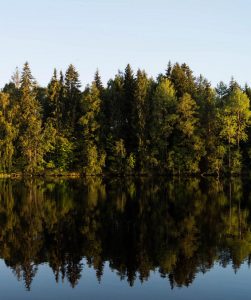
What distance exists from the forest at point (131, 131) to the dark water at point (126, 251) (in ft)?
159

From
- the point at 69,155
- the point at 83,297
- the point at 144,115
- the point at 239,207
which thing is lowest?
the point at 83,297

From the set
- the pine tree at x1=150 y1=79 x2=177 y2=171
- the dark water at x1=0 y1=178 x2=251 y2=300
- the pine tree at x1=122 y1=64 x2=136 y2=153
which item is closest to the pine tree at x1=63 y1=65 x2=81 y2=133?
the pine tree at x1=122 y1=64 x2=136 y2=153

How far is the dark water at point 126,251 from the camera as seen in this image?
2016 cm

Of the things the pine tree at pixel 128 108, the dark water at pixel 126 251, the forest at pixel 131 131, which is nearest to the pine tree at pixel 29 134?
the forest at pixel 131 131

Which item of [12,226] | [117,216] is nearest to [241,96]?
[117,216]

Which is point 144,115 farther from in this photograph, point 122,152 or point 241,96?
point 241,96

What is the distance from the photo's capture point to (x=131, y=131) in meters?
99.8

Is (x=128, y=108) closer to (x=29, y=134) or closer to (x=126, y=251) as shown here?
(x=29, y=134)

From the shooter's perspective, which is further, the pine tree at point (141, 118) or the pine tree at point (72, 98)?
the pine tree at point (72, 98)

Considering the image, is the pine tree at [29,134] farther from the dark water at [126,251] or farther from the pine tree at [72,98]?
the dark water at [126,251]

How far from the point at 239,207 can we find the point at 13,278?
26.2 meters

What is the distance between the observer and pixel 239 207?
4250cm

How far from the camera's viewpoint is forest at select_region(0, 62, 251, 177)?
9244cm

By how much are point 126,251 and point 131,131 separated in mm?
74470
